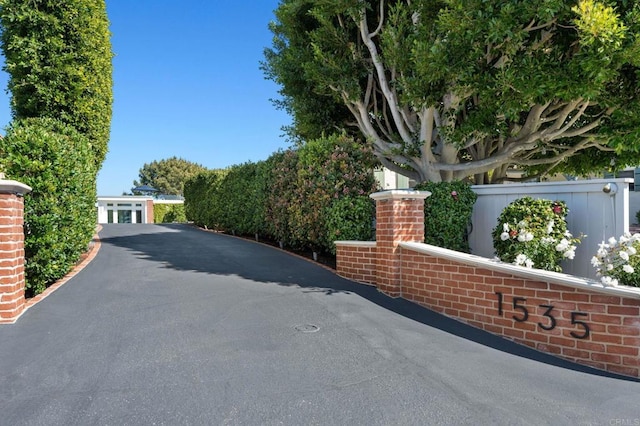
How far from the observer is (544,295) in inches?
165

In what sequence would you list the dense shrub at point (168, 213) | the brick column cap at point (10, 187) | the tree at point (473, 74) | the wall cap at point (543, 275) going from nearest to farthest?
the wall cap at point (543, 275), the brick column cap at point (10, 187), the tree at point (473, 74), the dense shrub at point (168, 213)

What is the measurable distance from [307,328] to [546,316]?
8.24 ft

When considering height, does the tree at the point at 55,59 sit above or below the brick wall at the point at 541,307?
above

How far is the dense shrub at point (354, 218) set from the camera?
6.96 meters

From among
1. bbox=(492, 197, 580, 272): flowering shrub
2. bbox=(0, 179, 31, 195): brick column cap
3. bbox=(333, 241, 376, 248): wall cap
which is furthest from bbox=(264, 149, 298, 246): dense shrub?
bbox=(0, 179, 31, 195): brick column cap

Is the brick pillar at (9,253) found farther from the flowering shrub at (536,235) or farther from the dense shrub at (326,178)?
the flowering shrub at (536,235)

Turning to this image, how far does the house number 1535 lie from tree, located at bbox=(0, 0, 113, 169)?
8486 mm

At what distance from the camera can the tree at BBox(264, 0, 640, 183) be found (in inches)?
225

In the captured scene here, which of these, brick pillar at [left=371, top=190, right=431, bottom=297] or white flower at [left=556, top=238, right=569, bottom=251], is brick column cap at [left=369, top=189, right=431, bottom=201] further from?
white flower at [left=556, top=238, right=569, bottom=251]

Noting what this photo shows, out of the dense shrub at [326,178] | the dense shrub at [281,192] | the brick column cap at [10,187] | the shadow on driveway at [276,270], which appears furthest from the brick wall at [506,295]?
the brick column cap at [10,187]

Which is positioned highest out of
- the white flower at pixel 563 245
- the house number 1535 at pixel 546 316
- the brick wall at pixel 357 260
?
the white flower at pixel 563 245

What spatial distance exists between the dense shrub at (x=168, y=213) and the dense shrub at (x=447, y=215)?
27.7 m

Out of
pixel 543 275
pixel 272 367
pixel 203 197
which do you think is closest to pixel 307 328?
pixel 272 367

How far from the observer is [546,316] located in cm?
418
